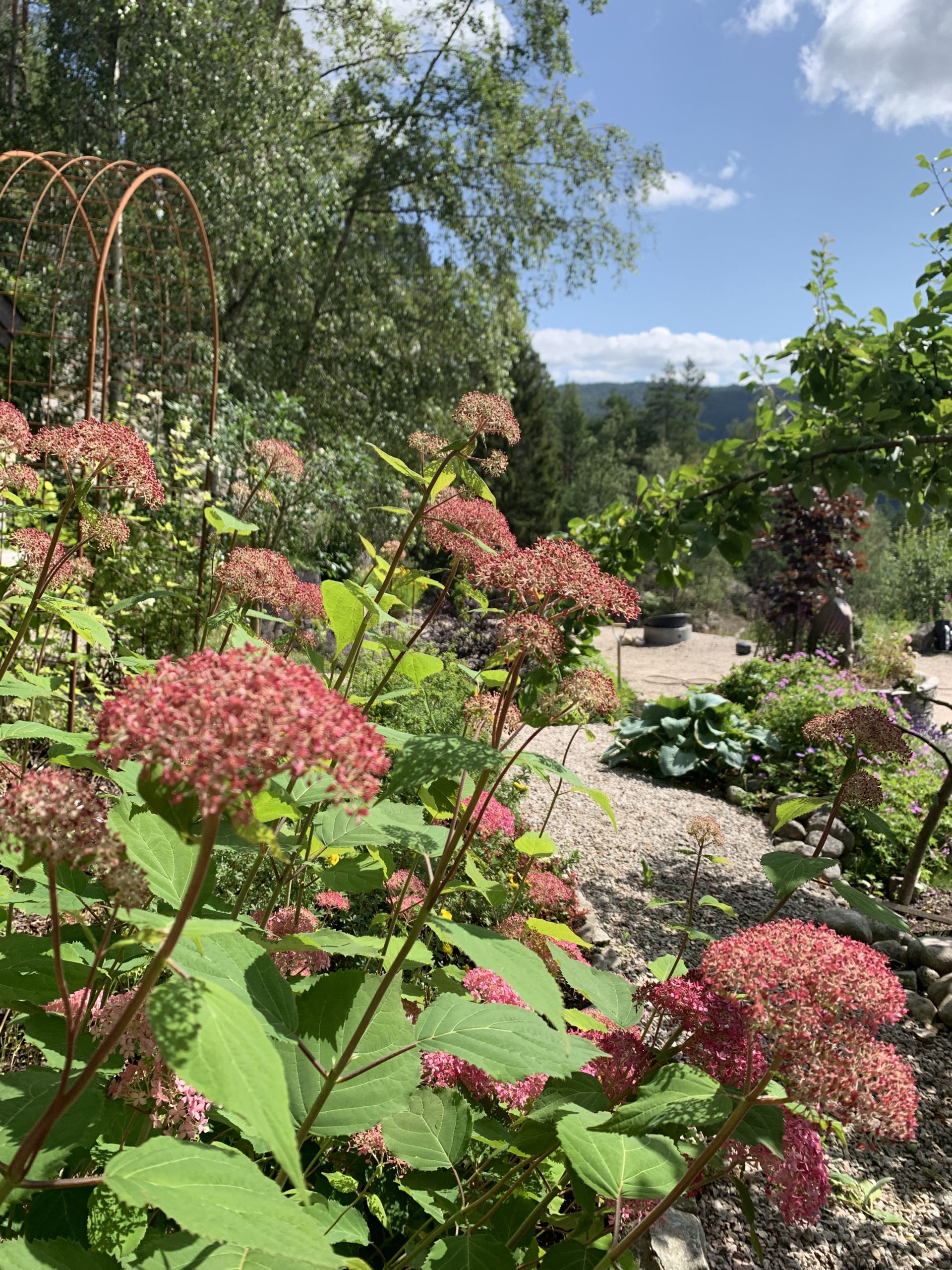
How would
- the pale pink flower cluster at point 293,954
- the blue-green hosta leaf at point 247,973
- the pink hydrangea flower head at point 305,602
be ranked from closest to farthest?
the blue-green hosta leaf at point 247,973 < the pale pink flower cluster at point 293,954 < the pink hydrangea flower head at point 305,602

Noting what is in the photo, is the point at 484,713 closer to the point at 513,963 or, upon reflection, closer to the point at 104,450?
the point at 513,963

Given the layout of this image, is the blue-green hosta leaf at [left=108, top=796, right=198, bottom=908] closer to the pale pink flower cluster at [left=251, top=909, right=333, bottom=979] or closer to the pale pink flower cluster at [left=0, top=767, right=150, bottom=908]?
the pale pink flower cluster at [left=0, top=767, right=150, bottom=908]

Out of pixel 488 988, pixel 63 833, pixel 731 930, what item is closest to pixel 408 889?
pixel 488 988

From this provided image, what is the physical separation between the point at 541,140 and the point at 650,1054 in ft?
49.0

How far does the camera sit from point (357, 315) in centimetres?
1288

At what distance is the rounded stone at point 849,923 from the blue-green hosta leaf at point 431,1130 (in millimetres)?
3033

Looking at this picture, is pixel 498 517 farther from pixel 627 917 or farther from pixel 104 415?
pixel 627 917

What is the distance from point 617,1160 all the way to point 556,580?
734 mm

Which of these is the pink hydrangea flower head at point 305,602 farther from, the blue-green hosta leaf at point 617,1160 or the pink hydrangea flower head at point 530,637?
the blue-green hosta leaf at point 617,1160

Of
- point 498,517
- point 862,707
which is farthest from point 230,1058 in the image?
point 862,707

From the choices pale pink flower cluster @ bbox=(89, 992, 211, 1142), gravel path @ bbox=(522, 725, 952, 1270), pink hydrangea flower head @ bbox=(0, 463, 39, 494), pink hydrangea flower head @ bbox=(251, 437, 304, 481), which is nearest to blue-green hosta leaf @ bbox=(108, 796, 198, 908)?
pale pink flower cluster @ bbox=(89, 992, 211, 1142)

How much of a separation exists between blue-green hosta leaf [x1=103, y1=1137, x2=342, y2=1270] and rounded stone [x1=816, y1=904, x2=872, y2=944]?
12.0ft

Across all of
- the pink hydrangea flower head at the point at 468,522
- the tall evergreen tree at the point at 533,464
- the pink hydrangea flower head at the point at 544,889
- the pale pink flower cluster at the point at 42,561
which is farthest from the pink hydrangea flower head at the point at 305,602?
the tall evergreen tree at the point at 533,464

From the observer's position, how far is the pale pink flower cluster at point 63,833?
0.56 meters
